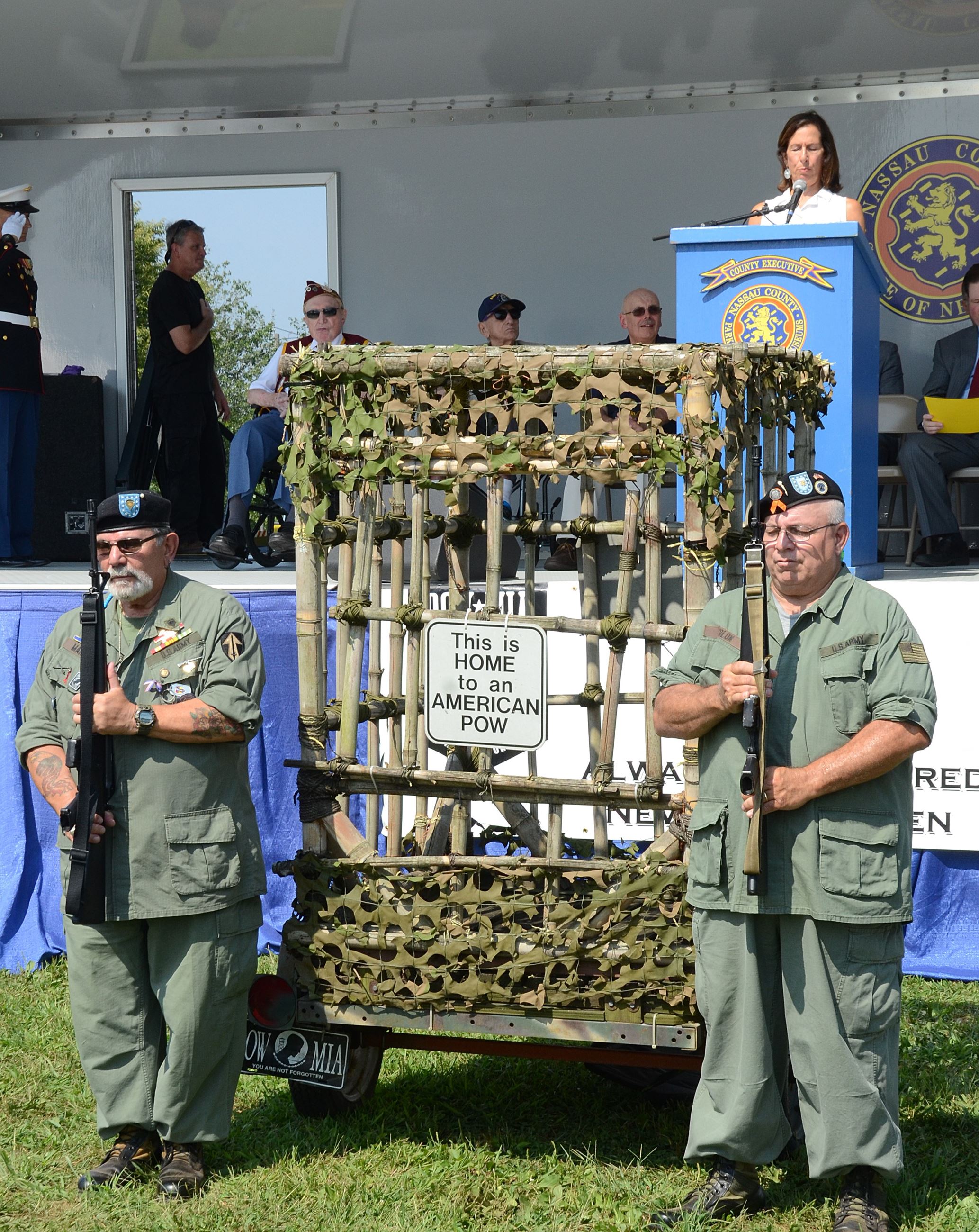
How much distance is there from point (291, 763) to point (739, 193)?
5526 millimetres

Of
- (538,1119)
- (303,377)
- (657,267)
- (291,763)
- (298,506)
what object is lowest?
(538,1119)

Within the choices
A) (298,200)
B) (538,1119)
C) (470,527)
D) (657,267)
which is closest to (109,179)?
(298,200)

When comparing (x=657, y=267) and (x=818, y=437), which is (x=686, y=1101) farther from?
(x=657, y=267)

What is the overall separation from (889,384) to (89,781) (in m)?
5.60

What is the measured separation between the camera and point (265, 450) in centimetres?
730

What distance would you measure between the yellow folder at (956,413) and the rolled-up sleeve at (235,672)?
14.3 ft

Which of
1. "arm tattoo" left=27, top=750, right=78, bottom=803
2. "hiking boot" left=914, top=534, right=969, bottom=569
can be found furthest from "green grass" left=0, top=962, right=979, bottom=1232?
"hiking boot" left=914, top=534, right=969, bottom=569

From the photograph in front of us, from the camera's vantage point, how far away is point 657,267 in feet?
27.6

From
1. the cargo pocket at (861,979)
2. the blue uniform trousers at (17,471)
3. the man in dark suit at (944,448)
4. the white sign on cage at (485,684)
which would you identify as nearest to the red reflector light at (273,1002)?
the white sign on cage at (485,684)

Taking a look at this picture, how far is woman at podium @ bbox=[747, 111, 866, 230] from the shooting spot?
551cm

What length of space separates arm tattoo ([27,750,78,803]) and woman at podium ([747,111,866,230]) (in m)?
3.37

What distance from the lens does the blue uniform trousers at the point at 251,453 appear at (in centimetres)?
712

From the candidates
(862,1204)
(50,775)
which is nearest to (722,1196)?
(862,1204)

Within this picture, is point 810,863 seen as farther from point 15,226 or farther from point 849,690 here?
point 15,226
